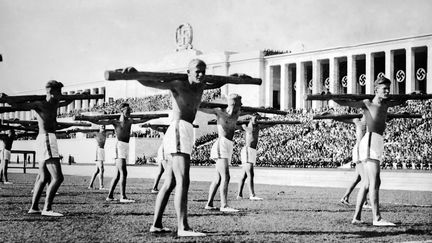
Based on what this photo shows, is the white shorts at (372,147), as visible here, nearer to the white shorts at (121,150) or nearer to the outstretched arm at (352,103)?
the outstretched arm at (352,103)

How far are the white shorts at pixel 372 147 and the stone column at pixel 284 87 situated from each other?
62.0 m

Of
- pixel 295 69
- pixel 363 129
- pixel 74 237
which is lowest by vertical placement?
pixel 74 237

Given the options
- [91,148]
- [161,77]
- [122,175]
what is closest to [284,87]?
[91,148]

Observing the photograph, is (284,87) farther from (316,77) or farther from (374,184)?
(374,184)

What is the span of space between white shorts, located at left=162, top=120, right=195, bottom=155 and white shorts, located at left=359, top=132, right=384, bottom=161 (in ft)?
11.5

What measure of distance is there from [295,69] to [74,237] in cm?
7112

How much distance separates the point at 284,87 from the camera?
74.0 metres

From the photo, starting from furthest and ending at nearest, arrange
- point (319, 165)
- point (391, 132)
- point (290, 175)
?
1. point (391, 132)
2. point (319, 165)
3. point (290, 175)

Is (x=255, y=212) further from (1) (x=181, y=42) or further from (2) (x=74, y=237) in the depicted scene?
(1) (x=181, y=42)

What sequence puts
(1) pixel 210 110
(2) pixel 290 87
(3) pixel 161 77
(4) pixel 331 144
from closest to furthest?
(3) pixel 161 77
(1) pixel 210 110
(4) pixel 331 144
(2) pixel 290 87

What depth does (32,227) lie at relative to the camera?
10109 millimetres

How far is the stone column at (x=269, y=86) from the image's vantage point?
73.9m

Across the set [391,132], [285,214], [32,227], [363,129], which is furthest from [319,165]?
[32,227]

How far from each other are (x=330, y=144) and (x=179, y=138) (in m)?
36.1
